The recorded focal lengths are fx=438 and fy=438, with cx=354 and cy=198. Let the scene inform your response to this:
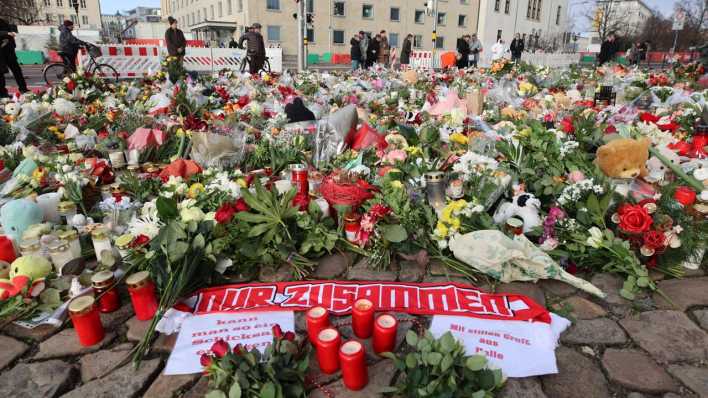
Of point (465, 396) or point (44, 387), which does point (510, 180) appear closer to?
point (465, 396)

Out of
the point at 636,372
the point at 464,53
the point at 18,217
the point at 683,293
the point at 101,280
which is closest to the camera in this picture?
the point at 636,372

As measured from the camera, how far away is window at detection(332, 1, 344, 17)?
3918 cm

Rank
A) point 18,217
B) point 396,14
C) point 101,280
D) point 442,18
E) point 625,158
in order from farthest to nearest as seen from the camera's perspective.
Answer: point 442,18, point 396,14, point 625,158, point 18,217, point 101,280

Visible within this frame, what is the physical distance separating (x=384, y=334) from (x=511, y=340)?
624mm

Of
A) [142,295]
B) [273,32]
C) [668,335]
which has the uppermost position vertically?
[273,32]

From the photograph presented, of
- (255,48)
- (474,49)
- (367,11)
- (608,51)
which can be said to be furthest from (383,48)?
(367,11)

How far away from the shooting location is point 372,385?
73.5 inches

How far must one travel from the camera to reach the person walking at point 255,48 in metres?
11.9

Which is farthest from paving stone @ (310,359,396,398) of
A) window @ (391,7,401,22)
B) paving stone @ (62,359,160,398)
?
window @ (391,7,401,22)

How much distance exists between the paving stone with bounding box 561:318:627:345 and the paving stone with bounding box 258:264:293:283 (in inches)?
62.9

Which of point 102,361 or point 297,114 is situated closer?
point 102,361

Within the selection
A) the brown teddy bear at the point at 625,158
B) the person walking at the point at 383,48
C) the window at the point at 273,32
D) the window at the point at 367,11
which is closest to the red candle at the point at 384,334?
the brown teddy bear at the point at 625,158

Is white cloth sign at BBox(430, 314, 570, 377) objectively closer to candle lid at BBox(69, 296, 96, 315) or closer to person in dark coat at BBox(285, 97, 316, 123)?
candle lid at BBox(69, 296, 96, 315)

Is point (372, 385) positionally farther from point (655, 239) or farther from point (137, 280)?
point (655, 239)
